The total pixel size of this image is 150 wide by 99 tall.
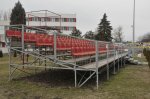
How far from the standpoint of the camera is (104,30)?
5722 centimetres

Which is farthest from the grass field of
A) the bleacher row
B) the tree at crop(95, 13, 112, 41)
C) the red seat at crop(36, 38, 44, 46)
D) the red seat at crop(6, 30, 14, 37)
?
the tree at crop(95, 13, 112, 41)

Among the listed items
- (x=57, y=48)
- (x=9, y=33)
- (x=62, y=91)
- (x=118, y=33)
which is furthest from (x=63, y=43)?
(x=118, y=33)

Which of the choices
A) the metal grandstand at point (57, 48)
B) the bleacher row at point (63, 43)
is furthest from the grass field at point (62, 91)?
the bleacher row at point (63, 43)

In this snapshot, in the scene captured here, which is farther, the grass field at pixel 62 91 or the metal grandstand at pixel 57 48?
the metal grandstand at pixel 57 48

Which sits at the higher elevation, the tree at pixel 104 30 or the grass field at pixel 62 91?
the tree at pixel 104 30

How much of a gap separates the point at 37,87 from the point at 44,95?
1378mm

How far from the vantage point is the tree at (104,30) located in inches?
2185

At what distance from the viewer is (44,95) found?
27.3 ft

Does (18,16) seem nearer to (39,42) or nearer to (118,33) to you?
(39,42)

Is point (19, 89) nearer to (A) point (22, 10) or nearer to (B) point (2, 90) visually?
(B) point (2, 90)

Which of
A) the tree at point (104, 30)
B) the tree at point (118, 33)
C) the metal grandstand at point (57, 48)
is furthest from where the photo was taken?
the tree at point (118, 33)

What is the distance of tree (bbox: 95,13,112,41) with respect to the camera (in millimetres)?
55500

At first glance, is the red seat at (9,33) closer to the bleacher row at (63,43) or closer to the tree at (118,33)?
the bleacher row at (63,43)

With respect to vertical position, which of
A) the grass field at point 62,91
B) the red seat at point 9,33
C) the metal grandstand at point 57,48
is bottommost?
the grass field at point 62,91
